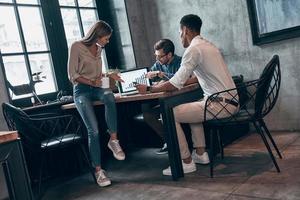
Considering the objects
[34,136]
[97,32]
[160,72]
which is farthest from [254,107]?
[34,136]

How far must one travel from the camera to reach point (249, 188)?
86.8 inches

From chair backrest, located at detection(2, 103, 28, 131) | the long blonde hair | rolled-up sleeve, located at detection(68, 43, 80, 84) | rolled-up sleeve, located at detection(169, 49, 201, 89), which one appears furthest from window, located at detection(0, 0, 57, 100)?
rolled-up sleeve, located at detection(169, 49, 201, 89)

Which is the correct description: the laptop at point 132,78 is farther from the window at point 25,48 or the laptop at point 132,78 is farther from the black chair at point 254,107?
the black chair at point 254,107

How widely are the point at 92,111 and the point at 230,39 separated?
1.91 metres

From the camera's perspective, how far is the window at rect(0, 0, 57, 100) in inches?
127

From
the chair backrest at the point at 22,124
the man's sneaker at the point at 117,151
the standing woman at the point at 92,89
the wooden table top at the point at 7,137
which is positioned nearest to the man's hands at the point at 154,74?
the standing woman at the point at 92,89

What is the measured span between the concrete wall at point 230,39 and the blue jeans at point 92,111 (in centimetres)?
164

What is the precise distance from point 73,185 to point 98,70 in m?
1.08

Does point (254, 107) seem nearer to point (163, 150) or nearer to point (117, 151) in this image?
point (117, 151)

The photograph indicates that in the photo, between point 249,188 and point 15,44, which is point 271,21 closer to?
point 249,188

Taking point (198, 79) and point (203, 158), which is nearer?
point (198, 79)

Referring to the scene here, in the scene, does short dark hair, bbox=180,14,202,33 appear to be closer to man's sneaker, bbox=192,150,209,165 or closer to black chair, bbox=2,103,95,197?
man's sneaker, bbox=192,150,209,165

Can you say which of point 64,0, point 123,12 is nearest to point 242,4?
point 123,12

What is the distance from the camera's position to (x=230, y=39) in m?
3.85
